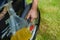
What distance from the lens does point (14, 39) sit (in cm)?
279

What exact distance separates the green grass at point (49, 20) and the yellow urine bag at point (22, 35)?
2.08 ft

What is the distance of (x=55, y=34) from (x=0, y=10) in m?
1.45

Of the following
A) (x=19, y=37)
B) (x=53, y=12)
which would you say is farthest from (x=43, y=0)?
(x=19, y=37)

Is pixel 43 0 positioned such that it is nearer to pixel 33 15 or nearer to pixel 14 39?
pixel 33 15

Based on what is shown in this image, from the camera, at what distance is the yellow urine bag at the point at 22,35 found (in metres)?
2.81

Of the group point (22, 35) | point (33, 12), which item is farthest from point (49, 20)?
point (22, 35)

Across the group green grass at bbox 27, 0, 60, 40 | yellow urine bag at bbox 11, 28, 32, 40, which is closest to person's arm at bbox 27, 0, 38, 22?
yellow urine bag at bbox 11, 28, 32, 40

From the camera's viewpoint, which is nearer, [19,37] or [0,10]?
[0,10]

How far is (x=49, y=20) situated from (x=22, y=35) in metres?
1.14

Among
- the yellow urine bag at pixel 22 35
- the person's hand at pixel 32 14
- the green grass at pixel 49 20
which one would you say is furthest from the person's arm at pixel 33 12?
the green grass at pixel 49 20

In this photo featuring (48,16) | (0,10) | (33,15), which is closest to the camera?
(0,10)

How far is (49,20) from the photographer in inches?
156

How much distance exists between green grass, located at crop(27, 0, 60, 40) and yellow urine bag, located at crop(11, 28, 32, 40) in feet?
2.08

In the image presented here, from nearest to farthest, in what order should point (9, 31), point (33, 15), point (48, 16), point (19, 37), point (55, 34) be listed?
point (9, 31) → point (19, 37) → point (33, 15) → point (55, 34) → point (48, 16)
